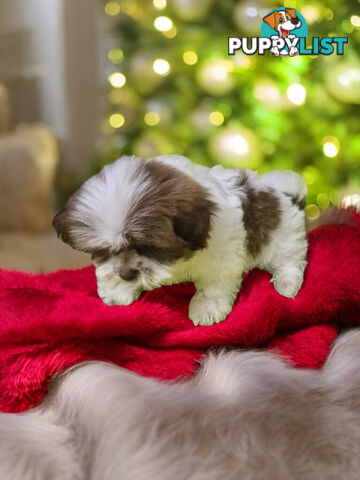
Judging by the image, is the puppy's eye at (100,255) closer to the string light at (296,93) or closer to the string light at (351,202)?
the string light at (351,202)

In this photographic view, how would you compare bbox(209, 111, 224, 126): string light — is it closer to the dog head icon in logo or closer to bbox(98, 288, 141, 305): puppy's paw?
the dog head icon in logo

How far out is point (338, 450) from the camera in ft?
2.16

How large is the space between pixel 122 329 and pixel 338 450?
0.34m

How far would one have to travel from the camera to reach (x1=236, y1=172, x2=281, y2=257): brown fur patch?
873 millimetres

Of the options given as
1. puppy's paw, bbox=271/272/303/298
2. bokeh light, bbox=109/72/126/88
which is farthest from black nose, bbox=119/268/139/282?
bokeh light, bbox=109/72/126/88

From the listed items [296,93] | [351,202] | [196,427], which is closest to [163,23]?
[296,93]

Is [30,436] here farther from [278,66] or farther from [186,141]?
[186,141]

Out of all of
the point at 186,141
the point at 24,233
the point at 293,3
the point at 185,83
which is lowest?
the point at 24,233

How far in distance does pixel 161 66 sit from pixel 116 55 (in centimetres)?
48

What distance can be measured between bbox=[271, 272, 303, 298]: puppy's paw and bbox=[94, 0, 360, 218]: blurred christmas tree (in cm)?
89

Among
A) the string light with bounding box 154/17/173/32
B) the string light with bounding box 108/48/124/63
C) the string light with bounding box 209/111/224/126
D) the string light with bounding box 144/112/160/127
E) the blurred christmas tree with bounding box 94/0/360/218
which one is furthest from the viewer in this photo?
the string light with bounding box 108/48/124/63

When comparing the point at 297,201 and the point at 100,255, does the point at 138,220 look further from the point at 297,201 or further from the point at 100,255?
the point at 297,201

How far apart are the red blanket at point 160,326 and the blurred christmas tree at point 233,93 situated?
0.89m

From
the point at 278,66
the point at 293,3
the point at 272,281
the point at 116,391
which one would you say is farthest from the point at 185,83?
the point at 116,391
